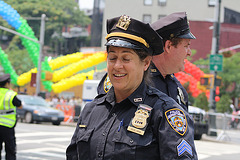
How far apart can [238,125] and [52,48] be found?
44.2 metres

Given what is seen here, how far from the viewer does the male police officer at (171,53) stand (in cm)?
351

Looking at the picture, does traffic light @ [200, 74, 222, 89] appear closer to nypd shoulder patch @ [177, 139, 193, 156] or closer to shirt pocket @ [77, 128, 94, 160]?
shirt pocket @ [77, 128, 94, 160]

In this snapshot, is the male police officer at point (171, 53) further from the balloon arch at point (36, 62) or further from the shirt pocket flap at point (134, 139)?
the balloon arch at point (36, 62)

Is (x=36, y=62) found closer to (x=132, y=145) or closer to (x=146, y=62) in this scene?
(x=146, y=62)

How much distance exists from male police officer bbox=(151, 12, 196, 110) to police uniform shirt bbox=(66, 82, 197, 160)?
80 cm

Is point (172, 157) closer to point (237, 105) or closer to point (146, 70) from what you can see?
point (146, 70)

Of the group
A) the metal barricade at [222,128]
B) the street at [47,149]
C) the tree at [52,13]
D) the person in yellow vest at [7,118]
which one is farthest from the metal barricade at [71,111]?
the tree at [52,13]

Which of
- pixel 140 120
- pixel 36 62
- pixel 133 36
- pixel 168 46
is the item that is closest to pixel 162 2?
pixel 36 62

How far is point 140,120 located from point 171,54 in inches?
45.0

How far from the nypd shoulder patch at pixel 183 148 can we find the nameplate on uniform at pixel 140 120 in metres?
0.22

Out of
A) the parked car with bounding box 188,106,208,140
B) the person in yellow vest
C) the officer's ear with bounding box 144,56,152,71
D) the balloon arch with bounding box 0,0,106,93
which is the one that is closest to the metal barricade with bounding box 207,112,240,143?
the parked car with bounding box 188,106,208,140

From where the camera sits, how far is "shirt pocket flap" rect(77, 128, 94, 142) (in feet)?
8.82

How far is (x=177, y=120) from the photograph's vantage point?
2492 millimetres

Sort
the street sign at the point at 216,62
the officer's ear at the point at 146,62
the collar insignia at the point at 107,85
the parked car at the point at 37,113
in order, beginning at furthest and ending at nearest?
the parked car at the point at 37,113 < the street sign at the point at 216,62 < the collar insignia at the point at 107,85 < the officer's ear at the point at 146,62
